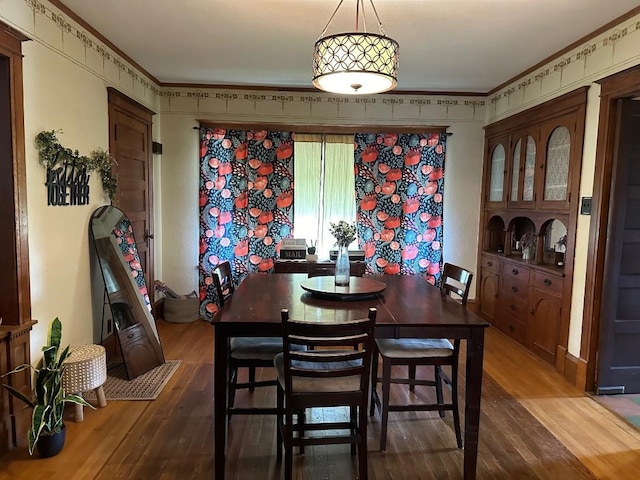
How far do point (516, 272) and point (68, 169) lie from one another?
384 cm

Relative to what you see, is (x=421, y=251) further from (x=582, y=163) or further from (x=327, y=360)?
(x=327, y=360)

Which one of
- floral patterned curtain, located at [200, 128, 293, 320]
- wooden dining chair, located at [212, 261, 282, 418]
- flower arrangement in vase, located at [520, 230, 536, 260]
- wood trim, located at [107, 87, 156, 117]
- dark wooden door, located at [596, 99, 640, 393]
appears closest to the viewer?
wooden dining chair, located at [212, 261, 282, 418]

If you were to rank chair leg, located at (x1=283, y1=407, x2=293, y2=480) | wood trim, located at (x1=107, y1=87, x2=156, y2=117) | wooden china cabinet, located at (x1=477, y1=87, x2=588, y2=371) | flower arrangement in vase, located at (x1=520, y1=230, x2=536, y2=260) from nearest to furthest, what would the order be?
chair leg, located at (x1=283, y1=407, x2=293, y2=480), wooden china cabinet, located at (x1=477, y1=87, x2=588, y2=371), wood trim, located at (x1=107, y1=87, x2=156, y2=117), flower arrangement in vase, located at (x1=520, y1=230, x2=536, y2=260)

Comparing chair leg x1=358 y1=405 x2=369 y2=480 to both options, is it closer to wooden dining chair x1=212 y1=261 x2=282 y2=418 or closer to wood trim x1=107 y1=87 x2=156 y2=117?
wooden dining chair x1=212 y1=261 x2=282 y2=418

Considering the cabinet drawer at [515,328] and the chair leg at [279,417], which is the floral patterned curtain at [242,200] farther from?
the chair leg at [279,417]

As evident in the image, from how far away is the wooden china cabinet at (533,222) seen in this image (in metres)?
3.50

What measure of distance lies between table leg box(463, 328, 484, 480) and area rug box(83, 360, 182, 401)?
205cm

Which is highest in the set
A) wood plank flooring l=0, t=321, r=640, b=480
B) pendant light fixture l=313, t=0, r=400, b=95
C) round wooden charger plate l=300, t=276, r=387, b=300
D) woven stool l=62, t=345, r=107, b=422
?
pendant light fixture l=313, t=0, r=400, b=95

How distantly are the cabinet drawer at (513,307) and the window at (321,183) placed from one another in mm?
1793

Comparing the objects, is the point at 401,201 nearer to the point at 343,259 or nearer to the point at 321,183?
the point at 321,183

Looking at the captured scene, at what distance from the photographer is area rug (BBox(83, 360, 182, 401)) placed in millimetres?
3049

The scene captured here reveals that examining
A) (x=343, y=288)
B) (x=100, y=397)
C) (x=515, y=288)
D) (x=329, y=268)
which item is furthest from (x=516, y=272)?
(x=100, y=397)

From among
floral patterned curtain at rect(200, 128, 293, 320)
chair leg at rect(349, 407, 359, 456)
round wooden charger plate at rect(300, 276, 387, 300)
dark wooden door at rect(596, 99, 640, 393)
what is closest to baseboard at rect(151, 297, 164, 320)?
floral patterned curtain at rect(200, 128, 293, 320)

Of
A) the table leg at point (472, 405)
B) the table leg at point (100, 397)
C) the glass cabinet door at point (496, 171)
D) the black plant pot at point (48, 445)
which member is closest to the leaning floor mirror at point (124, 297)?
the table leg at point (100, 397)
